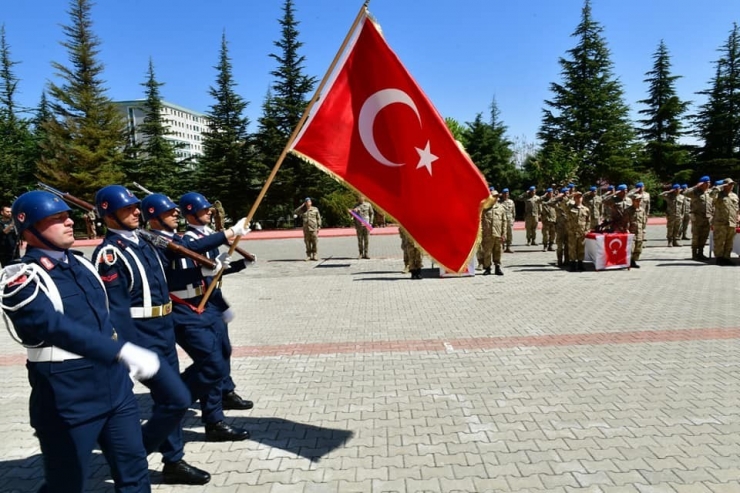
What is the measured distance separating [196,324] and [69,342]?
5.51 feet

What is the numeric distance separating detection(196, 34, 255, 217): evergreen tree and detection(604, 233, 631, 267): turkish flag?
104 ft

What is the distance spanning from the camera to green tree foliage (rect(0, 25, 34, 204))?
135 feet

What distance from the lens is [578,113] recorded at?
43156 millimetres

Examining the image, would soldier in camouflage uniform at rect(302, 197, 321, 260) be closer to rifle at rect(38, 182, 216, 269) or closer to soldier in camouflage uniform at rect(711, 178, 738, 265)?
soldier in camouflage uniform at rect(711, 178, 738, 265)

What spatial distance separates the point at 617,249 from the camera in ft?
43.2

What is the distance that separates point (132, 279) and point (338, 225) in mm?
33526

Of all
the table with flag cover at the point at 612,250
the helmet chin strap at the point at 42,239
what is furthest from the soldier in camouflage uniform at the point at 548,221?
the helmet chin strap at the point at 42,239

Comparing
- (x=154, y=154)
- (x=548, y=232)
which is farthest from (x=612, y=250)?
(x=154, y=154)

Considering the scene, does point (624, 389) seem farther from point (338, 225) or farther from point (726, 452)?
point (338, 225)

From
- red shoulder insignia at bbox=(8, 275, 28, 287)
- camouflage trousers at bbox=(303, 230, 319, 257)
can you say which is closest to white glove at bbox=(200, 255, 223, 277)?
red shoulder insignia at bbox=(8, 275, 28, 287)

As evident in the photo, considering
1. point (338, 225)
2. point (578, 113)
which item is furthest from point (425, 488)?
point (578, 113)

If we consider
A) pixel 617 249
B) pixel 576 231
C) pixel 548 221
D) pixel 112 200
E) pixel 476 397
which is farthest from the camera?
pixel 548 221

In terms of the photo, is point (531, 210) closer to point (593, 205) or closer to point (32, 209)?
point (593, 205)

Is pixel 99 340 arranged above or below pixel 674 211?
below
